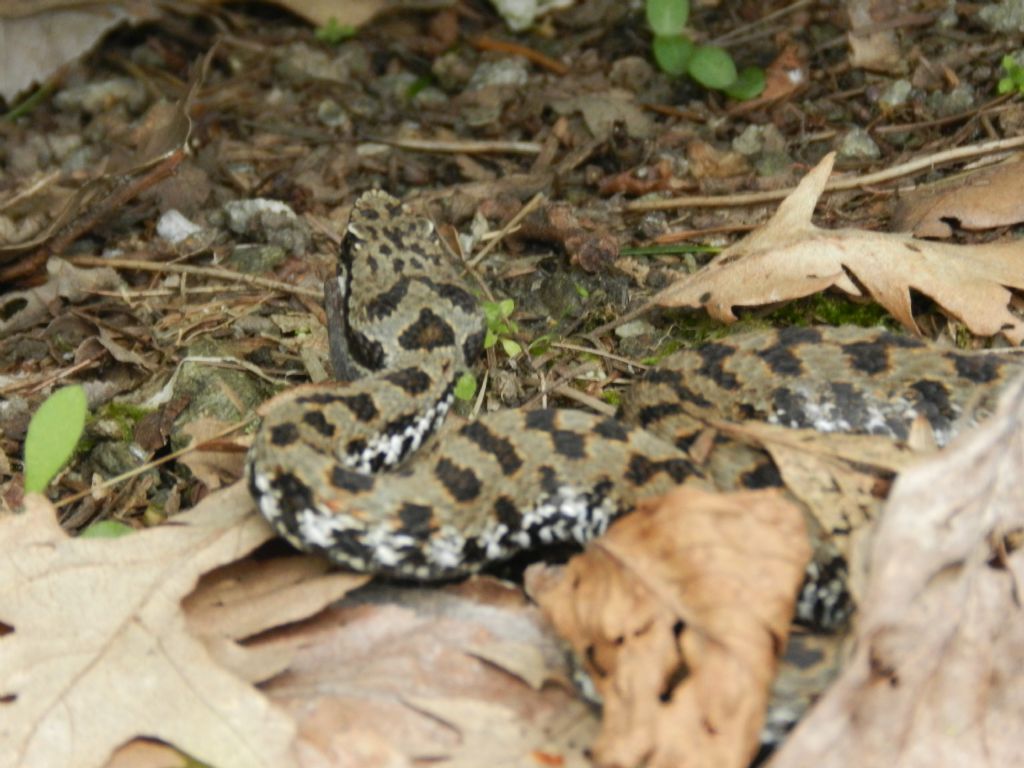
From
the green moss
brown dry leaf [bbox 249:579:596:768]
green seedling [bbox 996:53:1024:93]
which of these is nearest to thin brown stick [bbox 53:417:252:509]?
the green moss

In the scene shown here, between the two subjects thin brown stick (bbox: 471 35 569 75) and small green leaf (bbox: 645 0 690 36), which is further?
thin brown stick (bbox: 471 35 569 75)

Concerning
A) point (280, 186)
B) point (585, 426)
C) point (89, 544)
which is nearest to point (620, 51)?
point (280, 186)

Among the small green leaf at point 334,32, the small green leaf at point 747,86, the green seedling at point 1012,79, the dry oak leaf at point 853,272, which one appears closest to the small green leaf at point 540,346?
the dry oak leaf at point 853,272

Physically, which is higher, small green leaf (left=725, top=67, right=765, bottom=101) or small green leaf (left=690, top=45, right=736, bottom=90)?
small green leaf (left=690, top=45, right=736, bottom=90)

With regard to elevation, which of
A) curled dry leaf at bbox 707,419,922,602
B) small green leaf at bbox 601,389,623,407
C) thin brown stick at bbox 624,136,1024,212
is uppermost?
curled dry leaf at bbox 707,419,922,602

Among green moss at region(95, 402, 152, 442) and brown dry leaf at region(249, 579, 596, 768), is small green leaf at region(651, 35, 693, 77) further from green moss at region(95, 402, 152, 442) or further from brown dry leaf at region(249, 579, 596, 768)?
brown dry leaf at region(249, 579, 596, 768)

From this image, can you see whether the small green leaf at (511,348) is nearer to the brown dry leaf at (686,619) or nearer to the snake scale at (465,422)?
the snake scale at (465,422)
